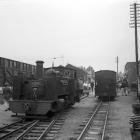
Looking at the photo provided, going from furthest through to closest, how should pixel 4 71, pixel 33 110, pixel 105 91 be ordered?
pixel 105 91 → pixel 4 71 → pixel 33 110

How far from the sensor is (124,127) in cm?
1105

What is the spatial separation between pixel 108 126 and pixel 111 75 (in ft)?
47.8

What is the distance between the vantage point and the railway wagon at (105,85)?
24.7m

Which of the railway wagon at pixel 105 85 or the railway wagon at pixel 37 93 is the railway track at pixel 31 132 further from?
the railway wagon at pixel 105 85

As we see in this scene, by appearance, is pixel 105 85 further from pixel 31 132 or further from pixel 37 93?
pixel 31 132

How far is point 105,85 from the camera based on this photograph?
82.1 ft

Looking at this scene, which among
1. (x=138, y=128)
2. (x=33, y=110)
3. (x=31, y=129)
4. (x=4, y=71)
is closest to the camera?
(x=138, y=128)

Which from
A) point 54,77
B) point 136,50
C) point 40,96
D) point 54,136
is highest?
point 136,50

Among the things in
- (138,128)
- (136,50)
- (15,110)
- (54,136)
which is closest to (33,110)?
(15,110)

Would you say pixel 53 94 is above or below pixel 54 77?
below

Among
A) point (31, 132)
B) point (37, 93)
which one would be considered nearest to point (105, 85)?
point (37, 93)

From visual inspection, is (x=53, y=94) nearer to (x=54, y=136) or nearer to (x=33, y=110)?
(x=33, y=110)

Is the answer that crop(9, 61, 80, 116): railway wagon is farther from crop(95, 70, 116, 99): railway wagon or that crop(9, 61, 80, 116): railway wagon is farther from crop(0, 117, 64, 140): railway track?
crop(95, 70, 116, 99): railway wagon

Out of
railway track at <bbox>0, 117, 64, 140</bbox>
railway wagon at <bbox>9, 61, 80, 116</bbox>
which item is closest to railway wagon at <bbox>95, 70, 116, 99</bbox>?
railway wagon at <bbox>9, 61, 80, 116</bbox>
